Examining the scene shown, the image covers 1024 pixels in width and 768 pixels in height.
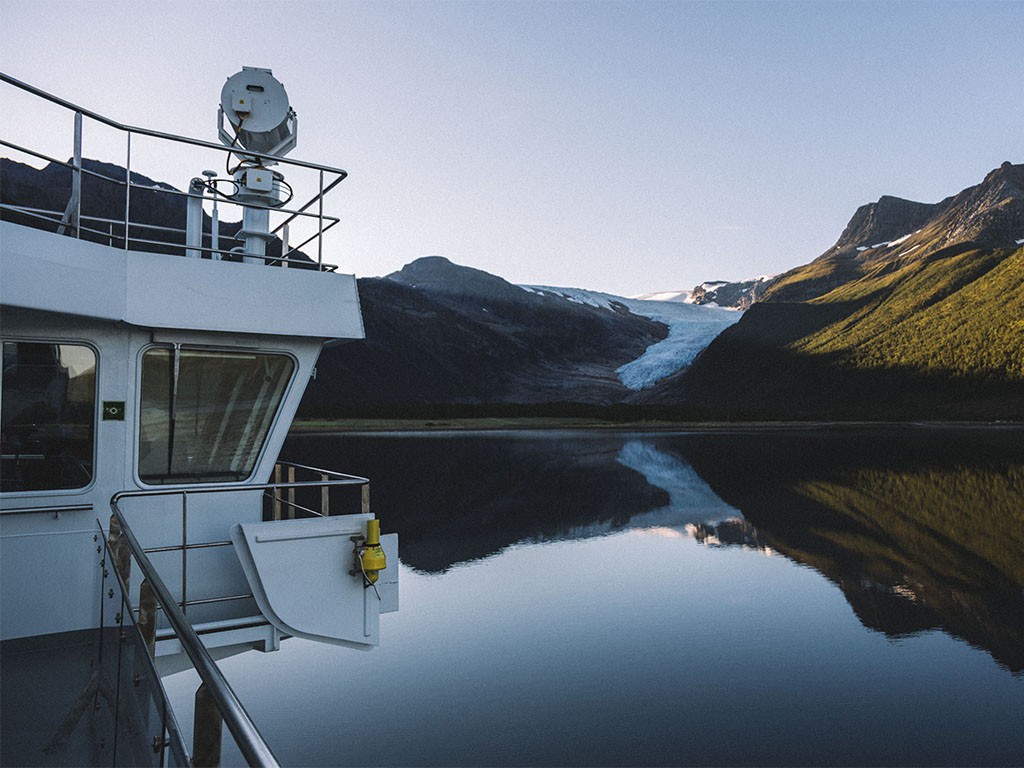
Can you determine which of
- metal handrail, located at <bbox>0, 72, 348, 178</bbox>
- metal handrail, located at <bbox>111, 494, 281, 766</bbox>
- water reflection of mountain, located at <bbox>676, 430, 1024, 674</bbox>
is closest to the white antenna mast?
metal handrail, located at <bbox>0, 72, 348, 178</bbox>

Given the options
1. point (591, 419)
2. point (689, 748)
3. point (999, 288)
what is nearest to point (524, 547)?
point (689, 748)

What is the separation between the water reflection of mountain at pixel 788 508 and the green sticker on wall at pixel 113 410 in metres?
15.0

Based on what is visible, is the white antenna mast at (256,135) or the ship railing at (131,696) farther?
the white antenna mast at (256,135)

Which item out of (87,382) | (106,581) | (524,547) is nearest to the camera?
(106,581)

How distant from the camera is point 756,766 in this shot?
33.7 feet

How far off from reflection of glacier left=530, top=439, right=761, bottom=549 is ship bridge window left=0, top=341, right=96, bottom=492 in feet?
64.5

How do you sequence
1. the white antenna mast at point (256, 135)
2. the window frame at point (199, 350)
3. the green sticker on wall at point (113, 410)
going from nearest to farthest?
the green sticker on wall at point (113, 410), the window frame at point (199, 350), the white antenna mast at point (256, 135)

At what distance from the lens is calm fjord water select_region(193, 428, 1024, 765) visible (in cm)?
1121

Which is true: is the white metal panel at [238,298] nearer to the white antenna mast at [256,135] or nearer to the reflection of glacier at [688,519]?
the white antenna mast at [256,135]

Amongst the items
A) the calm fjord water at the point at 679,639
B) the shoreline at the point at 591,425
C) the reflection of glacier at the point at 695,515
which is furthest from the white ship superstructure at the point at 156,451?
the shoreline at the point at 591,425

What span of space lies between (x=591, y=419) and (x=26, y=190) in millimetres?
109384

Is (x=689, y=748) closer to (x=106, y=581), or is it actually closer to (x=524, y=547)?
(x=106, y=581)

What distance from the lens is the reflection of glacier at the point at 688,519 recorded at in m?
27.7

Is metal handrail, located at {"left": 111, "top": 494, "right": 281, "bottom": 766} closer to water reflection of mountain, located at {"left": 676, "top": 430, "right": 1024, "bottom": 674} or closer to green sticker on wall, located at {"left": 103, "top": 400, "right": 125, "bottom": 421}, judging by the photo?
green sticker on wall, located at {"left": 103, "top": 400, "right": 125, "bottom": 421}
